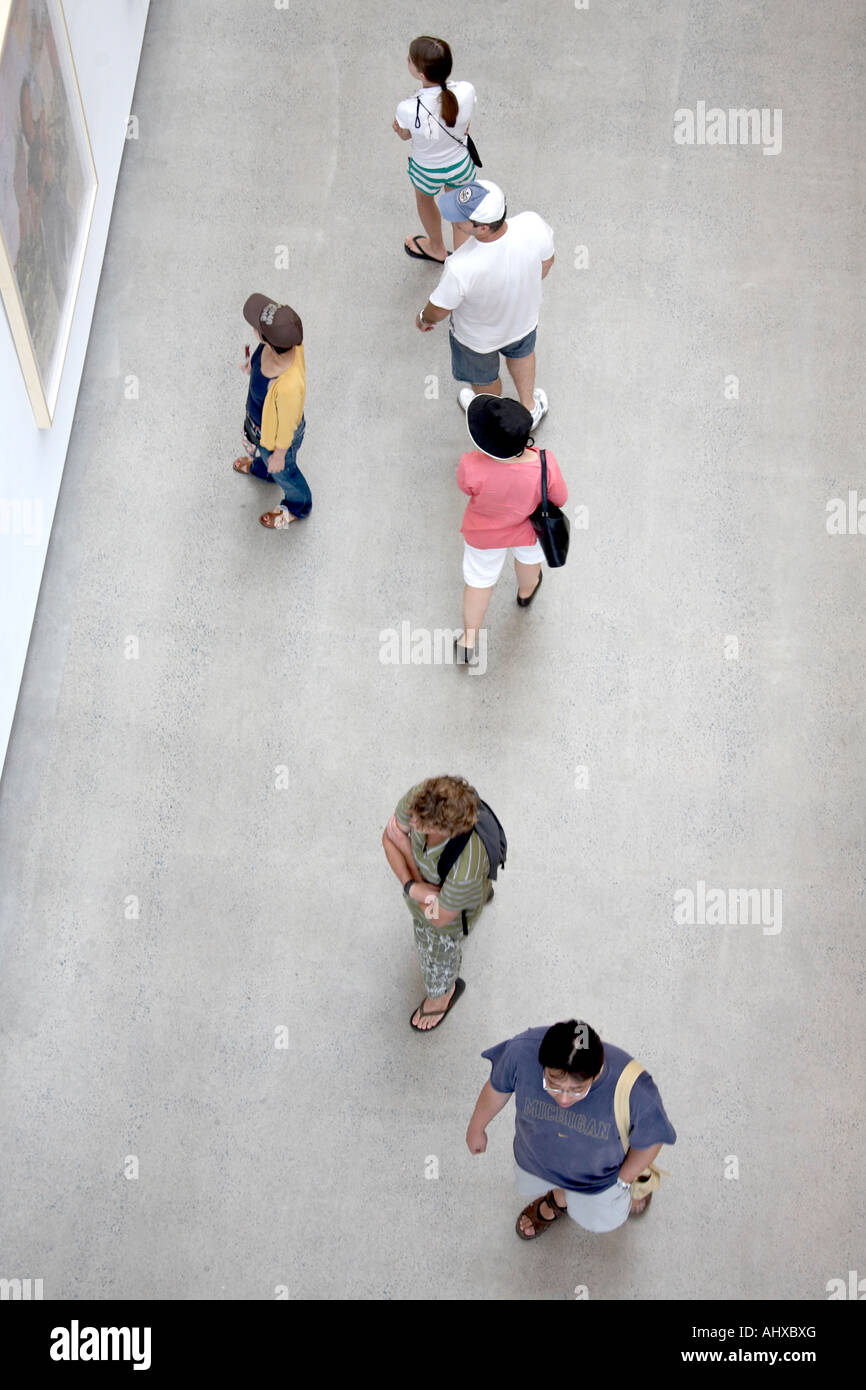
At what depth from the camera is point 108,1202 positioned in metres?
4.88

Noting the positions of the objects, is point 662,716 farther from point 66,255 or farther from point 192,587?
point 66,255

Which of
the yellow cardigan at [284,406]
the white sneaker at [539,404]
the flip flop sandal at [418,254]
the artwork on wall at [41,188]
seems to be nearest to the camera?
the artwork on wall at [41,188]

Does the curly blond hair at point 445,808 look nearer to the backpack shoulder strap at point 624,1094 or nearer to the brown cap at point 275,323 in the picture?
the backpack shoulder strap at point 624,1094

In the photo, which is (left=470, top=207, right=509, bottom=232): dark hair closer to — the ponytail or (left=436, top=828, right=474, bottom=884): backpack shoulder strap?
the ponytail

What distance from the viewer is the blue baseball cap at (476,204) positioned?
5.14 meters

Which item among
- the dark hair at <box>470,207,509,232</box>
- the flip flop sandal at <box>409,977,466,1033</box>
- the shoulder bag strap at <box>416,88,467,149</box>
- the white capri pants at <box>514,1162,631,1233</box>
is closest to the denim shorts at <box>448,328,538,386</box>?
the dark hair at <box>470,207,509,232</box>

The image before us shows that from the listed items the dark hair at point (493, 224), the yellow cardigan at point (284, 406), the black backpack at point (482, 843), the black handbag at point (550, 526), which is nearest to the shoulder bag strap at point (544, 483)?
the black handbag at point (550, 526)

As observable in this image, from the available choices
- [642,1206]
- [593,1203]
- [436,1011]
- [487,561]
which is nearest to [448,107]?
[487,561]

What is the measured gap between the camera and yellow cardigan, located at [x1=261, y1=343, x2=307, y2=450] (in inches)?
208

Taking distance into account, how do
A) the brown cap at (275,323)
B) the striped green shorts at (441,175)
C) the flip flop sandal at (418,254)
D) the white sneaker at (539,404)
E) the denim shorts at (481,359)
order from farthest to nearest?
the flip flop sandal at (418,254), the white sneaker at (539,404), the striped green shorts at (441,175), the denim shorts at (481,359), the brown cap at (275,323)

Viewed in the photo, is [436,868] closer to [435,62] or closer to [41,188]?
[41,188]

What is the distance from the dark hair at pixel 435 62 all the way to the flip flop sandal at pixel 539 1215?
4580 millimetres

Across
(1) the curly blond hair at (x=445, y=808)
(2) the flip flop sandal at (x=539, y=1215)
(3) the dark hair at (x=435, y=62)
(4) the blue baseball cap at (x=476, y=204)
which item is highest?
(3) the dark hair at (x=435, y=62)

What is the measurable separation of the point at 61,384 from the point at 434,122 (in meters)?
2.06
